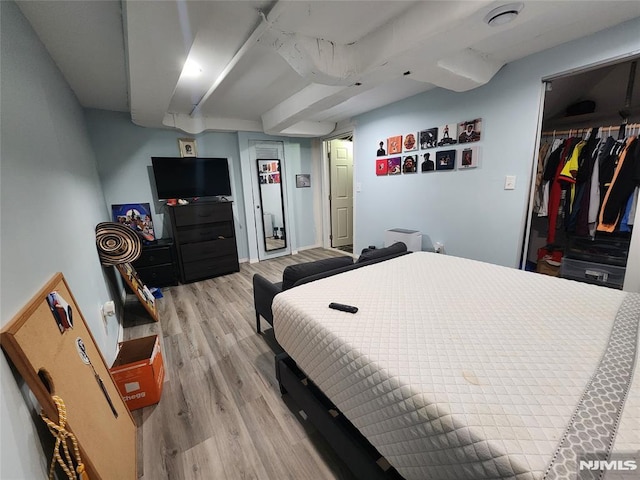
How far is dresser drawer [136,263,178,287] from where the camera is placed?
10.7 feet

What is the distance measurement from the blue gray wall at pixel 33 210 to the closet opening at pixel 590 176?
3280 millimetres

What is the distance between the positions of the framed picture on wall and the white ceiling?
129cm

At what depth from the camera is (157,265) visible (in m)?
3.31

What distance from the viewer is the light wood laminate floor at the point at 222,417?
1.21 meters

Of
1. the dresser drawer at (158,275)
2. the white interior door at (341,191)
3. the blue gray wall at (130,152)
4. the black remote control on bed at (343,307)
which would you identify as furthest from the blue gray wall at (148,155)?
the black remote control on bed at (343,307)

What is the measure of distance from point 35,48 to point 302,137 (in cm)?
351

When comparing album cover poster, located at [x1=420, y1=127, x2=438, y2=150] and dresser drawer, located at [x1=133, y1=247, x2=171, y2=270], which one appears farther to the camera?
dresser drawer, located at [x1=133, y1=247, x2=171, y2=270]

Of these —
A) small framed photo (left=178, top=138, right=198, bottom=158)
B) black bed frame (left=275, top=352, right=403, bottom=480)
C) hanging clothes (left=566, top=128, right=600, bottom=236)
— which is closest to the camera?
black bed frame (left=275, top=352, right=403, bottom=480)

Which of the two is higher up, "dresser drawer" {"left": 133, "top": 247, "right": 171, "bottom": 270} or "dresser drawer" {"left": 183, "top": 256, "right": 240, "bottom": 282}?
"dresser drawer" {"left": 133, "top": 247, "right": 171, "bottom": 270}

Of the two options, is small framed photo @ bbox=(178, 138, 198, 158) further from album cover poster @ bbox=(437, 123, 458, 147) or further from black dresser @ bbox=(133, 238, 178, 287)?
album cover poster @ bbox=(437, 123, 458, 147)

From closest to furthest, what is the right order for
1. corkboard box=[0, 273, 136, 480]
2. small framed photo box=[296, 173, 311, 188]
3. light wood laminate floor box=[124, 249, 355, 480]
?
corkboard box=[0, 273, 136, 480] → light wood laminate floor box=[124, 249, 355, 480] → small framed photo box=[296, 173, 311, 188]

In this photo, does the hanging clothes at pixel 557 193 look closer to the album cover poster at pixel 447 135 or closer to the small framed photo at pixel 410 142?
the album cover poster at pixel 447 135

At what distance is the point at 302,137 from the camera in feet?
15.2

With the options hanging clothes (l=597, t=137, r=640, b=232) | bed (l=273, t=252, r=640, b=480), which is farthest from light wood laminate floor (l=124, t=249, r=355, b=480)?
hanging clothes (l=597, t=137, r=640, b=232)
